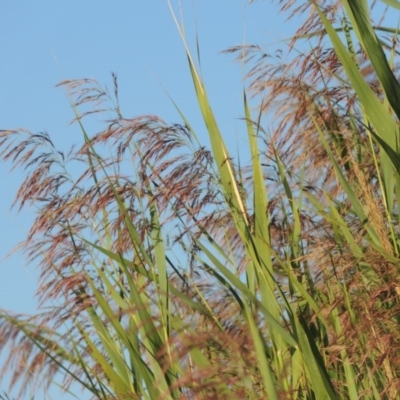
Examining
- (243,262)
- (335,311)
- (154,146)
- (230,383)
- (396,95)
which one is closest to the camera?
(396,95)

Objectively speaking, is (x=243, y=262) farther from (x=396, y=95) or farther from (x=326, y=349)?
(x=396, y=95)

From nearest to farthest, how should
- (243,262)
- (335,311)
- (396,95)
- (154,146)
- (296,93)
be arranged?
(396,95), (335,311), (243,262), (154,146), (296,93)

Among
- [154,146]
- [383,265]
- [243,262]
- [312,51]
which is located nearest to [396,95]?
[383,265]

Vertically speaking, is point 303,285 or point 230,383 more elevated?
point 303,285

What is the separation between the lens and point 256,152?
2330 millimetres

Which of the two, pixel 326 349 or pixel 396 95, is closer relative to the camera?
pixel 396 95

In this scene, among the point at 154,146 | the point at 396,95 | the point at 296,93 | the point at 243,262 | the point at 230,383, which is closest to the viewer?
the point at 396,95

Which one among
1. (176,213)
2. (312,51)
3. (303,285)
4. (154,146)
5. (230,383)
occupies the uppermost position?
(312,51)

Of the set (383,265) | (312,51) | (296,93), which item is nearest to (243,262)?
(383,265)

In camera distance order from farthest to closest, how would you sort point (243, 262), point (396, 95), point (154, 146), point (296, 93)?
point (296, 93)
point (154, 146)
point (243, 262)
point (396, 95)

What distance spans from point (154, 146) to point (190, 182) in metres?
0.20

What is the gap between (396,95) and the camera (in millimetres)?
1883

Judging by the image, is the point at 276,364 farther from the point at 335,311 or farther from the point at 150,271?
the point at 150,271

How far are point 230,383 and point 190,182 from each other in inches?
24.0
